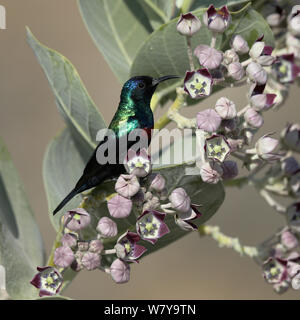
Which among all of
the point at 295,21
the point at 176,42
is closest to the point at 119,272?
the point at 176,42

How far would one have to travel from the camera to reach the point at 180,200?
1.42m

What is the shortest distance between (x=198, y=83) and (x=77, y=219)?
0.44 meters

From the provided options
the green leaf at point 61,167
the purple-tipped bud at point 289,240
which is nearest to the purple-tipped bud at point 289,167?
the purple-tipped bud at point 289,240

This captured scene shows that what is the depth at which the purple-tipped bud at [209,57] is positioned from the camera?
144 centimetres

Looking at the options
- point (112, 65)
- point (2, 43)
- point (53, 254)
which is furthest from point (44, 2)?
point (53, 254)

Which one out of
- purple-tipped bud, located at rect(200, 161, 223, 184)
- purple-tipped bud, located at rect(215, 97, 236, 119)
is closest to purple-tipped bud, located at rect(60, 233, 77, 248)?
purple-tipped bud, located at rect(200, 161, 223, 184)

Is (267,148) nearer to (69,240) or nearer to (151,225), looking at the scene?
(151,225)

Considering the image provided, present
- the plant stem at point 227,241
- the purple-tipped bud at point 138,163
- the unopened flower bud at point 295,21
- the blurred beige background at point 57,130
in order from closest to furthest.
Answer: the purple-tipped bud at point 138,163 → the unopened flower bud at point 295,21 → the plant stem at point 227,241 → the blurred beige background at point 57,130

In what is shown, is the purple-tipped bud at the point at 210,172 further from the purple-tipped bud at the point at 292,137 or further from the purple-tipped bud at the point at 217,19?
the purple-tipped bud at the point at 292,137

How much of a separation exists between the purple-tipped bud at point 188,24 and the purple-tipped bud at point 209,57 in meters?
0.05

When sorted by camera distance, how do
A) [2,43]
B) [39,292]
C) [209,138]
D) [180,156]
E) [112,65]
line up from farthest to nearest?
[2,43] → [112,65] → [180,156] → [39,292] → [209,138]

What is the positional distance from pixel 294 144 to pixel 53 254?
0.81 meters

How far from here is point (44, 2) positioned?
4.94 meters

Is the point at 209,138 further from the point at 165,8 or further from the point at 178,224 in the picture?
the point at 165,8
